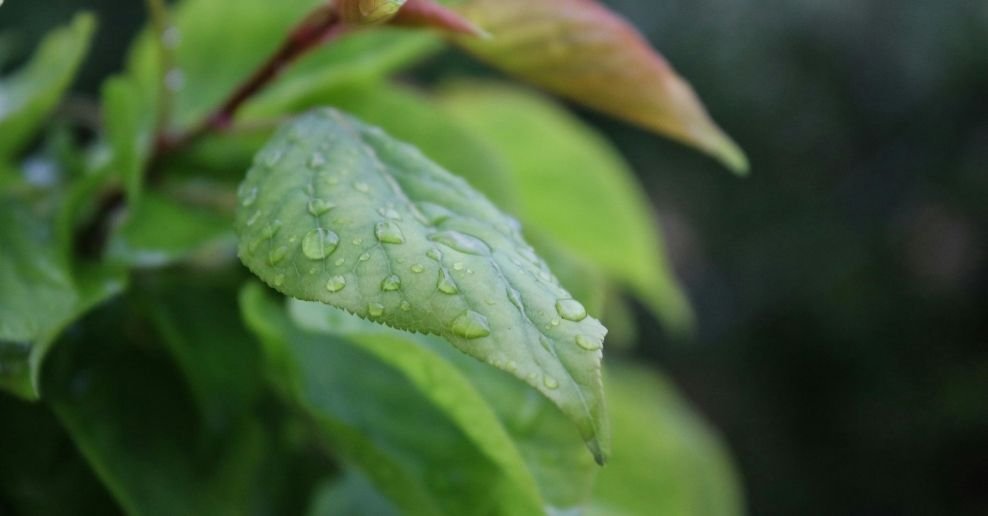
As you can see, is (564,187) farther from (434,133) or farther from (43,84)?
(43,84)

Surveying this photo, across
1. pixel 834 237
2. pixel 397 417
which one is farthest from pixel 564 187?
pixel 834 237

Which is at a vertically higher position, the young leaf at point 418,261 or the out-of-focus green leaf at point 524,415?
the young leaf at point 418,261

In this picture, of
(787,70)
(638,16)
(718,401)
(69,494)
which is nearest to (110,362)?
(69,494)

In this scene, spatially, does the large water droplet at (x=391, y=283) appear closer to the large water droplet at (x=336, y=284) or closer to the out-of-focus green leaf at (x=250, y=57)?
the large water droplet at (x=336, y=284)

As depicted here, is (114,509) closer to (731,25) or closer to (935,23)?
(731,25)

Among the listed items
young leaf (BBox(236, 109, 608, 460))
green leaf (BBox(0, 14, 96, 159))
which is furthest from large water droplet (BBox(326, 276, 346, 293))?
green leaf (BBox(0, 14, 96, 159))

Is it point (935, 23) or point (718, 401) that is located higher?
point (935, 23)

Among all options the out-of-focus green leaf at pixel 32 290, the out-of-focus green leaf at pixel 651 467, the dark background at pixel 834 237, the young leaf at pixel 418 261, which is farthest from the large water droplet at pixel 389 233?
the dark background at pixel 834 237
